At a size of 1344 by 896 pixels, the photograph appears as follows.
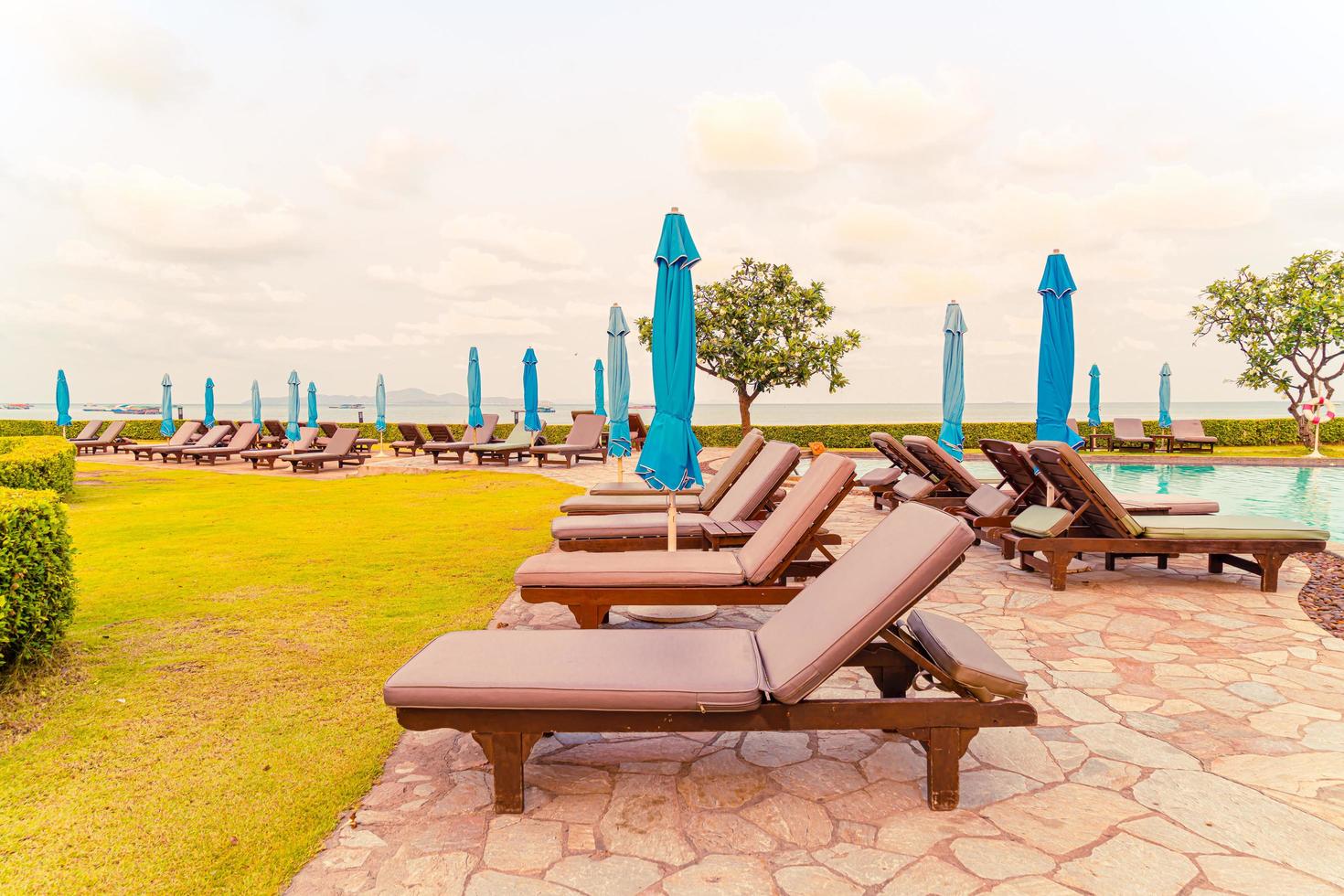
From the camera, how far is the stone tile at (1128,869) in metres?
1.97

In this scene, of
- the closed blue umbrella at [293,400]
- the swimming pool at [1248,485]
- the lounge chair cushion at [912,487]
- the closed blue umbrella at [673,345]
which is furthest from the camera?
the closed blue umbrella at [293,400]

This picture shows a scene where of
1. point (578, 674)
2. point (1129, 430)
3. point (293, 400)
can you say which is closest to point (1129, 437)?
point (1129, 430)

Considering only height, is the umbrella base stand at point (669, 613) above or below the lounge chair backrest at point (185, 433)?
below

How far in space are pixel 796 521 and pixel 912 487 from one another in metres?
4.73

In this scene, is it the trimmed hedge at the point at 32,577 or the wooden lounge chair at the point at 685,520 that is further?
the wooden lounge chair at the point at 685,520

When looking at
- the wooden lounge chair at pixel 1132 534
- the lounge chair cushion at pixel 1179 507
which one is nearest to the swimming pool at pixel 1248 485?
the lounge chair cushion at pixel 1179 507

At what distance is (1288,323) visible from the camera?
20859 mm

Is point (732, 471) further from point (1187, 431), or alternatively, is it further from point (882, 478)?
point (1187, 431)

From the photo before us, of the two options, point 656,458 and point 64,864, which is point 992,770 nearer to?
point 64,864

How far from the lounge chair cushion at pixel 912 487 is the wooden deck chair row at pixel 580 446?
10020 mm

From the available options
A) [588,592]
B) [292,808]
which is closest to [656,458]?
[588,592]

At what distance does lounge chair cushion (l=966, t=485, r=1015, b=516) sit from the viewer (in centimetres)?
638

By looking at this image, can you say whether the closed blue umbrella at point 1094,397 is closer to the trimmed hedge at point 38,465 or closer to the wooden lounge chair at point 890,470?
the wooden lounge chair at point 890,470

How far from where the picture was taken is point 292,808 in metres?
2.39
